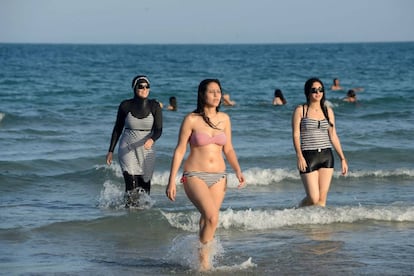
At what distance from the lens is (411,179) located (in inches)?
516

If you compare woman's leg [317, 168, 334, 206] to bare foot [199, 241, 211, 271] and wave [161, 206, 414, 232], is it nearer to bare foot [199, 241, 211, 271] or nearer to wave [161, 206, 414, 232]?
wave [161, 206, 414, 232]

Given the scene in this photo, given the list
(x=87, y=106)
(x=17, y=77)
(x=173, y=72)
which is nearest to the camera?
(x=87, y=106)

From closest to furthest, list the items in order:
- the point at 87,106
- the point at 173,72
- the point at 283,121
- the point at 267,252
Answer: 1. the point at 267,252
2. the point at 283,121
3. the point at 87,106
4. the point at 173,72

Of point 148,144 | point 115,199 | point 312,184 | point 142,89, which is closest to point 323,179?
point 312,184

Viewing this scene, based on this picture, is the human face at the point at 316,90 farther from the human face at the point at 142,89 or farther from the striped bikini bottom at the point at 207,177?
the striped bikini bottom at the point at 207,177

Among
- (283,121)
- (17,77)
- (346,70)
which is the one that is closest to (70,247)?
(283,121)

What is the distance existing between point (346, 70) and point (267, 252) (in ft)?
144

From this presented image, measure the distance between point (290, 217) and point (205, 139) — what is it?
2.90m

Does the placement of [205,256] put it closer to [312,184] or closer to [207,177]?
[207,177]

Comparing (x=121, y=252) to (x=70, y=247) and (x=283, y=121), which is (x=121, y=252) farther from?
(x=283, y=121)

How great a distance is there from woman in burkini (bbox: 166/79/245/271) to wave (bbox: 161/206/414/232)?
239cm

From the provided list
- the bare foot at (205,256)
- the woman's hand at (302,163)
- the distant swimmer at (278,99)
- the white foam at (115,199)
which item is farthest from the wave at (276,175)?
the distant swimmer at (278,99)

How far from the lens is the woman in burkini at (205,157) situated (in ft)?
22.6

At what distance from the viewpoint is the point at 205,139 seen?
274 inches
